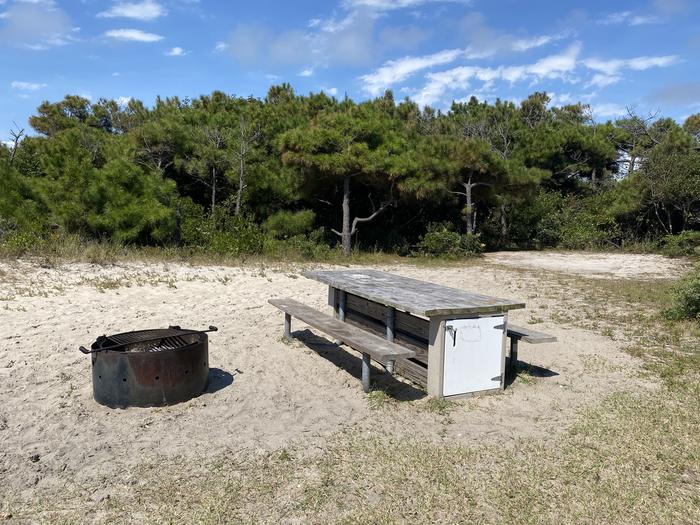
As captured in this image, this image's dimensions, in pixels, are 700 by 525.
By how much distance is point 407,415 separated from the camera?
394cm

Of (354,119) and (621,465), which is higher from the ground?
(354,119)

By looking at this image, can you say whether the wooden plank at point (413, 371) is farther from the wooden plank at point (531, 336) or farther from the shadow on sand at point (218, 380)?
the shadow on sand at point (218, 380)

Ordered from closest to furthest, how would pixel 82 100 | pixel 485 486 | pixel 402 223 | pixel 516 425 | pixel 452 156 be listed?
pixel 485 486 < pixel 516 425 < pixel 452 156 < pixel 402 223 < pixel 82 100

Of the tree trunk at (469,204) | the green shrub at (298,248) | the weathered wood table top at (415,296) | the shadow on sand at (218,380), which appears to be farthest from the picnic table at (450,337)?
the tree trunk at (469,204)

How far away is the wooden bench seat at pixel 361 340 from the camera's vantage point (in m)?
4.04

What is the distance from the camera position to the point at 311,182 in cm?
1616

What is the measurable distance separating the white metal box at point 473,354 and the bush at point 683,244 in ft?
51.9

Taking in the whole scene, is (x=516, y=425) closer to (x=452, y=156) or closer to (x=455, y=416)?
(x=455, y=416)

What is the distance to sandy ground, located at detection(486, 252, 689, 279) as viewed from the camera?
42.7 feet

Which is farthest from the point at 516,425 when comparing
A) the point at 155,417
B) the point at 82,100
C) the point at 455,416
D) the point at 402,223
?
the point at 82,100

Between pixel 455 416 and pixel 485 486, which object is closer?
pixel 485 486

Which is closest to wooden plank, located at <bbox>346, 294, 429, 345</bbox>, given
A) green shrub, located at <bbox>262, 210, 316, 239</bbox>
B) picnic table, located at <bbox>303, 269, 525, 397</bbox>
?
picnic table, located at <bbox>303, 269, 525, 397</bbox>

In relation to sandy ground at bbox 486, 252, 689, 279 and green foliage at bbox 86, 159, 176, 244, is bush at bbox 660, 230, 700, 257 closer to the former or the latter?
sandy ground at bbox 486, 252, 689, 279

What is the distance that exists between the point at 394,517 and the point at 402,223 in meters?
16.7
